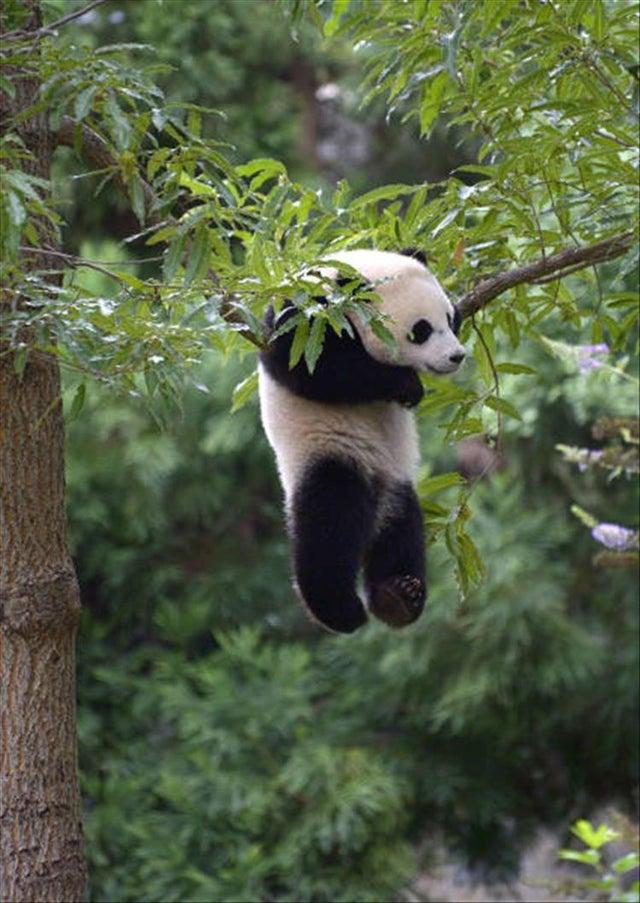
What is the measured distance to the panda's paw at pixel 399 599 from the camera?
302 cm

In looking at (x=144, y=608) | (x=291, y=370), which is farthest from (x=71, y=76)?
(x=144, y=608)

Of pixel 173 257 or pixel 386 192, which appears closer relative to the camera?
pixel 173 257

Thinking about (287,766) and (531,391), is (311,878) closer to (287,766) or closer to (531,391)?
(287,766)

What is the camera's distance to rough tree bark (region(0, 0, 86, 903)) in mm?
2799

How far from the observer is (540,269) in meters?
2.83

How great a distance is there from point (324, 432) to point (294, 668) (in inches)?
124

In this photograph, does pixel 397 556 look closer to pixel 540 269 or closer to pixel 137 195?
pixel 540 269

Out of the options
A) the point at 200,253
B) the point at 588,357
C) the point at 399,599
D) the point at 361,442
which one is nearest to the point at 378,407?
the point at 361,442

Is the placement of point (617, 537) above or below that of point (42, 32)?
below

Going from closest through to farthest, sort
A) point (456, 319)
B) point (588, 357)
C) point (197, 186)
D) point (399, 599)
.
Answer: point (197, 186) < point (456, 319) < point (399, 599) < point (588, 357)

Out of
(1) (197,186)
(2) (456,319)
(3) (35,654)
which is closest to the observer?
(1) (197,186)

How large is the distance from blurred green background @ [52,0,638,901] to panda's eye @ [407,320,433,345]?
7.75 feet

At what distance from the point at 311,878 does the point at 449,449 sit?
1837 millimetres

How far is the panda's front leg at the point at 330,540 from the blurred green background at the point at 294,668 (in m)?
2.31
